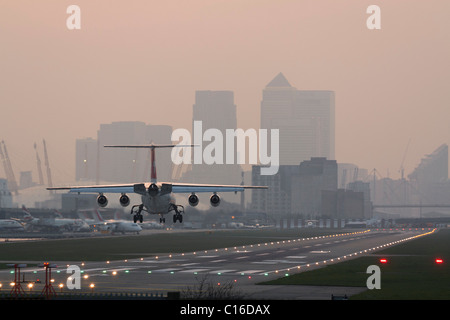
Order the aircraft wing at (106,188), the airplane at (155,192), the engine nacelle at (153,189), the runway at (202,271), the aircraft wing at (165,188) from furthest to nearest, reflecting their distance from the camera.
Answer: the aircraft wing at (106,188), the aircraft wing at (165,188), the airplane at (155,192), the engine nacelle at (153,189), the runway at (202,271)

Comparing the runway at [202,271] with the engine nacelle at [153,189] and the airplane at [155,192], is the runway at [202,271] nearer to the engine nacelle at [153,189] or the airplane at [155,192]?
the airplane at [155,192]

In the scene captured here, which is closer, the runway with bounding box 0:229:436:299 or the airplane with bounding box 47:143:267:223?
the runway with bounding box 0:229:436:299

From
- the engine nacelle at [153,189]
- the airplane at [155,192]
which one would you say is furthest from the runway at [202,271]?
the engine nacelle at [153,189]

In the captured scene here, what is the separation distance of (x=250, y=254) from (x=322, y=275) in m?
39.0

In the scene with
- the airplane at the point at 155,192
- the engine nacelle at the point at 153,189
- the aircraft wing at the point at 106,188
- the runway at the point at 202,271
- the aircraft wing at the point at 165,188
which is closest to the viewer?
the runway at the point at 202,271

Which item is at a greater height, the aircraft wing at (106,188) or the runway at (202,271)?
the aircraft wing at (106,188)

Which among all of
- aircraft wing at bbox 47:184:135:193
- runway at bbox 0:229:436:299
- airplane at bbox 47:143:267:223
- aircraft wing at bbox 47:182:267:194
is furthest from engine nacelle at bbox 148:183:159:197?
runway at bbox 0:229:436:299

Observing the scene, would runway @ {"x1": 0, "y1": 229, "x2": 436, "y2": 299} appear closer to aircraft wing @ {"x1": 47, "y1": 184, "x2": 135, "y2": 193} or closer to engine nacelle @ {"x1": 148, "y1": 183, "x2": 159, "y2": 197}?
engine nacelle @ {"x1": 148, "y1": 183, "x2": 159, "y2": 197}

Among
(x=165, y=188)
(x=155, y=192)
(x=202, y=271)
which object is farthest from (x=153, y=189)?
(x=202, y=271)

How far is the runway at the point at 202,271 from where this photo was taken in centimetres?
6838

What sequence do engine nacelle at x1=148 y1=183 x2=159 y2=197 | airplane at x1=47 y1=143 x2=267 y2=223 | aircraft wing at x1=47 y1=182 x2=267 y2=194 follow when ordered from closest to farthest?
engine nacelle at x1=148 y1=183 x2=159 y2=197
airplane at x1=47 y1=143 x2=267 y2=223
aircraft wing at x1=47 y1=182 x2=267 y2=194

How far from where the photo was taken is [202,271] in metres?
88.1

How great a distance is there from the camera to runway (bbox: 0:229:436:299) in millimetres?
68375
